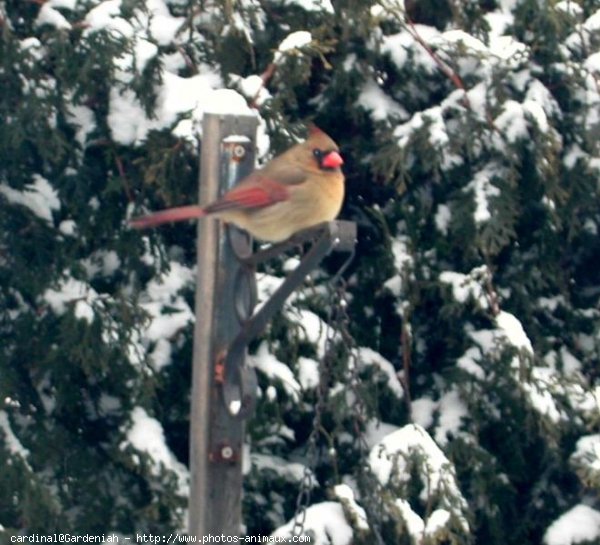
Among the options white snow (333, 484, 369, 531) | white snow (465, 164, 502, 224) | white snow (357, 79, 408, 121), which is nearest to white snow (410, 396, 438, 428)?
white snow (333, 484, 369, 531)

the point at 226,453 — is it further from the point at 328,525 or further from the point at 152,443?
the point at 328,525

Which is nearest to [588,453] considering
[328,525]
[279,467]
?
[328,525]

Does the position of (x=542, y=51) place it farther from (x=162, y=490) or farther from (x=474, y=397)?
(x=162, y=490)

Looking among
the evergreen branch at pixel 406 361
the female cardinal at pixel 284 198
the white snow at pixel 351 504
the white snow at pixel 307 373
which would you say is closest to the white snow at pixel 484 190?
the evergreen branch at pixel 406 361

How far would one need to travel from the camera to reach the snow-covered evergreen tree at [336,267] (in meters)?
3.95

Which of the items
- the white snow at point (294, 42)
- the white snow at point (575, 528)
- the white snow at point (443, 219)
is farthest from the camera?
the white snow at point (443, 219)

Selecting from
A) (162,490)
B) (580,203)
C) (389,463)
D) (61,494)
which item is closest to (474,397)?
(389,463)

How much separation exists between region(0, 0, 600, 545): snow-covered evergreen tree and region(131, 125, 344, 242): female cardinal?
741 mm

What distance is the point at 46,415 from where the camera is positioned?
13.5ft

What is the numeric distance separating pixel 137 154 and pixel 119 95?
18 cm

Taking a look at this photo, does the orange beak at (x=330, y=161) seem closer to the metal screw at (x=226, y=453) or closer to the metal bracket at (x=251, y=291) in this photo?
the metal bracket at (x=251, y=291)

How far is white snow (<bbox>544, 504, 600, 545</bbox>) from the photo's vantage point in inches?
164

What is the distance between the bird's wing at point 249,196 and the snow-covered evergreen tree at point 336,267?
3.13 feet

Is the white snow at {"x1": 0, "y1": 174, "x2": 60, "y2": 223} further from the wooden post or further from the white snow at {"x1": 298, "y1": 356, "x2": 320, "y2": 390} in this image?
the wooden post
